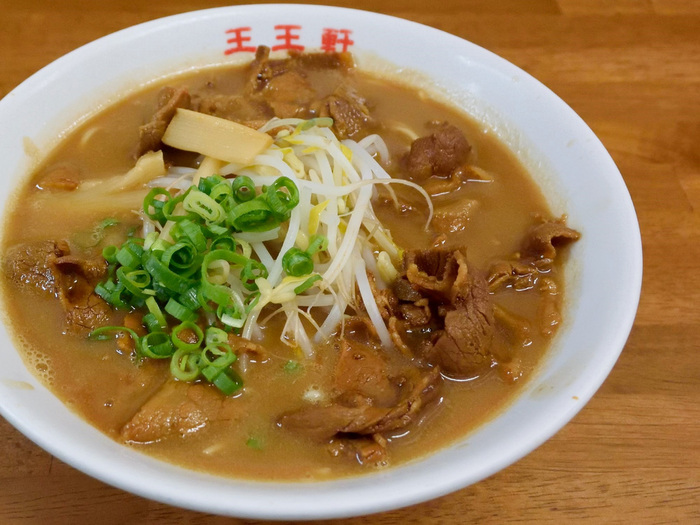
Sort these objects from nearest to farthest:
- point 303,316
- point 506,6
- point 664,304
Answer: point 303,316 → point 664,304 → point 506,6

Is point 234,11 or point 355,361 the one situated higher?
point 234,11

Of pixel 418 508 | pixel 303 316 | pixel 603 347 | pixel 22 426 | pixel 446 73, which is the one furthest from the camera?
pixel 446 73

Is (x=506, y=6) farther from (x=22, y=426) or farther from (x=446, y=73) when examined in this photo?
(x=22, y=426)

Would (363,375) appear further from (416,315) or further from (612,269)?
(612,269)

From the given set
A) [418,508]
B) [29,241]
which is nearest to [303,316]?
[418,508]

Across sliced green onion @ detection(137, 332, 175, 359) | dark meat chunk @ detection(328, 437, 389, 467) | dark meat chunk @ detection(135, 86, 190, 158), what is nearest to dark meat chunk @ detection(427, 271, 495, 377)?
dark meat chunk @ detection(328, 437, 389, 467)

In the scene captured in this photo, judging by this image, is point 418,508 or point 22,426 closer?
point 22,426

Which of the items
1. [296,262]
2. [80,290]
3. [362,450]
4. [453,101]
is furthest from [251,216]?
[453,101]

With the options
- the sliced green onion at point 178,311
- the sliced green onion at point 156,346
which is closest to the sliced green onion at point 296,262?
the sliced green onion at point 178,311
